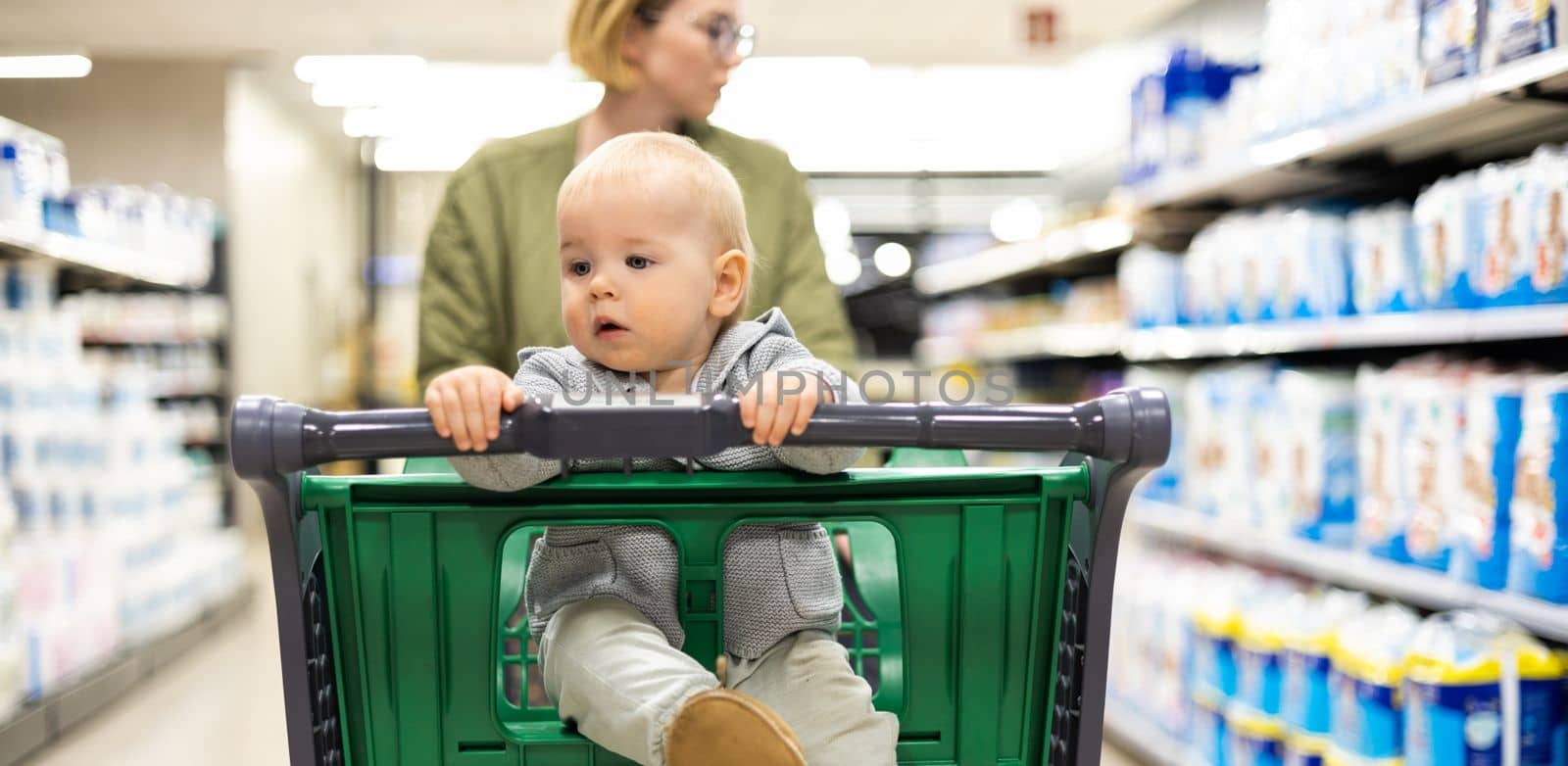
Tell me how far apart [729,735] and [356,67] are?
9.01 m

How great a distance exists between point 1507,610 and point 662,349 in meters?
1.78

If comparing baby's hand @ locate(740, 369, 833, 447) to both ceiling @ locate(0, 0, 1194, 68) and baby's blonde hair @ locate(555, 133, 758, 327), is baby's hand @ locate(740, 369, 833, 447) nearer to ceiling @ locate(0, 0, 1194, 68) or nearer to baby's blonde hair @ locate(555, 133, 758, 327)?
baby's blonde hair @ locate(555, 133, 758, 327)

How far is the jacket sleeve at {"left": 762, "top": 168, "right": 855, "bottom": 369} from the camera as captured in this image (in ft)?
6.03

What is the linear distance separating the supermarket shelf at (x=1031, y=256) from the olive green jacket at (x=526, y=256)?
7.54ft

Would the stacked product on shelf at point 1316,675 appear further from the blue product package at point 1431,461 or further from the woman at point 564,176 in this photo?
the woman at point 564,176

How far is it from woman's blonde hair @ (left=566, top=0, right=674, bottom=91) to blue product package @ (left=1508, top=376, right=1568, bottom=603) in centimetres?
165

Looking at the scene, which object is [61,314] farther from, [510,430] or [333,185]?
[333,185]

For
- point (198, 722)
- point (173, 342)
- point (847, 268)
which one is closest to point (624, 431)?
point (198, 722)

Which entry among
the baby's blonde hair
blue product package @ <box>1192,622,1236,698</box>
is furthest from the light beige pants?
blue product package @ <box>1192,622,1236,698</box>

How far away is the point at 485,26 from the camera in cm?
782

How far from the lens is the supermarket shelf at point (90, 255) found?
12.3 feet

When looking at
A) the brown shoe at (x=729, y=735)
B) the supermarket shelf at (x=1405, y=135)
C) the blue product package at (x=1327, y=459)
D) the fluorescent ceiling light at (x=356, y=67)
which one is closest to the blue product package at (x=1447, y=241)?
the supermarket shelf at (x=1405, y=135)

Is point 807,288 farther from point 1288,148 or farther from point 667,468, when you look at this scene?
point 1288,148

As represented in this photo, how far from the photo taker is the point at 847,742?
112 cm
